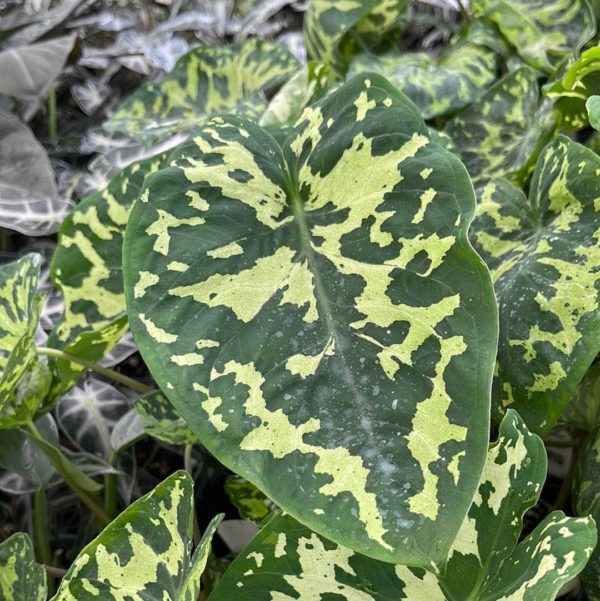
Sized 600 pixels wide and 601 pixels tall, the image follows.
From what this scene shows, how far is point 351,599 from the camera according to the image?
566 millimetres

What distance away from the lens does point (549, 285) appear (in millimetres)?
650

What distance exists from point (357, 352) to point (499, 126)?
0.59 meters

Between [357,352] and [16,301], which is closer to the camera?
[357,352]

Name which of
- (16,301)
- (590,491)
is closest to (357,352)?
(590,491)

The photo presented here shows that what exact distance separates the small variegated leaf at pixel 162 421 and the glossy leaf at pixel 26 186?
43 centimetres

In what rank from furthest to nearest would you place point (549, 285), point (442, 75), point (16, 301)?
point (442, 75) < point (16, 301) < point (549, 285)

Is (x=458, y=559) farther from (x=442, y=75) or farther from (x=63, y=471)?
(x=442, y=75)

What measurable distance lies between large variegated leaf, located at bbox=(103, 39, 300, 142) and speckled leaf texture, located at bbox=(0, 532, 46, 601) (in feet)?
2.40

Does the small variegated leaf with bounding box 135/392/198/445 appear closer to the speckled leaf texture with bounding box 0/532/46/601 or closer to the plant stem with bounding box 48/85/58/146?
the speckled leaf texture with bounding box 0/532/46/601

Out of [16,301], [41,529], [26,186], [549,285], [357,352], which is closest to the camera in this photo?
[357,352]

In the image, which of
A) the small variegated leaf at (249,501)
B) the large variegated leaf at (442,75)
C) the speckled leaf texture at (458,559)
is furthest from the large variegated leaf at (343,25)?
the speckled leaf texture at (458,559)

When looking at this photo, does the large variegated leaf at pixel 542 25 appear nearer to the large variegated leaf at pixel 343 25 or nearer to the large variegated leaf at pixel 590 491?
the large variegated leaf at pixel 343 25

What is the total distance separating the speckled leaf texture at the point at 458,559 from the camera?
52 cm

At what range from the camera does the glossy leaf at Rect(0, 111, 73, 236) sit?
3.77 ft
